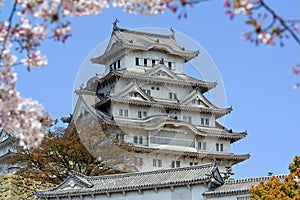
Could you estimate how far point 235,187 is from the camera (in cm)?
2625

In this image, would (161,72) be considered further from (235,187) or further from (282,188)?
(282,188)

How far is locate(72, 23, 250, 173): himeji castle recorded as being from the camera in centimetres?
4625

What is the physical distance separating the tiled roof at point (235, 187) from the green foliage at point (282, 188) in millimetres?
3041

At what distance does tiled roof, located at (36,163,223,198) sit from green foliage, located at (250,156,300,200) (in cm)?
416

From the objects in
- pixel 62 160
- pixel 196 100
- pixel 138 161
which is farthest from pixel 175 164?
pixel 62 160

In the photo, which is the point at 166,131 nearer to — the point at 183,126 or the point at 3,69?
the point at 183,126

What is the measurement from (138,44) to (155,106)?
20.6ft

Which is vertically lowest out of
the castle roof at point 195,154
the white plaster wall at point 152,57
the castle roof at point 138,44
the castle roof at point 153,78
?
the castle roof at point 195,154

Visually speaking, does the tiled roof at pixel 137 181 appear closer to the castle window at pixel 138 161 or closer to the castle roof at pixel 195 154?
the castle window at pixel 138 161

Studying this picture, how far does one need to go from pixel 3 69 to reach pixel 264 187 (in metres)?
17.1

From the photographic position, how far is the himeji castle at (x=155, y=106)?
152 feet

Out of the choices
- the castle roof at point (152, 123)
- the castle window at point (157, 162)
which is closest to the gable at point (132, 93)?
the castle roof at point (152, 123)

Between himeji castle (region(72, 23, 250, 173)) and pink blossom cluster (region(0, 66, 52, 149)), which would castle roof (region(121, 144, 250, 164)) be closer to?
himeji castle (region(72, 23, 250, 173))

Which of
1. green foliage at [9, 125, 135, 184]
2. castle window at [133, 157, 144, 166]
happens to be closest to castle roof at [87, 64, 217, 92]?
castle window at [133, 157, 144, 166]
